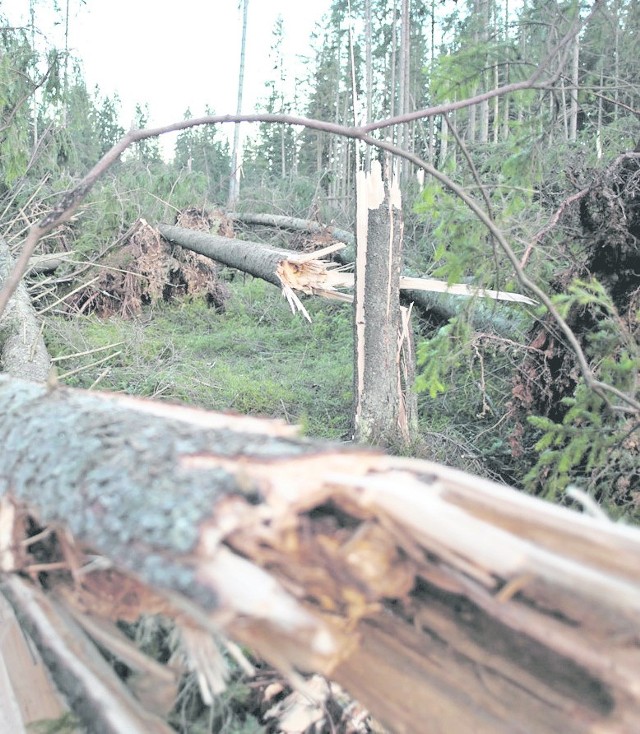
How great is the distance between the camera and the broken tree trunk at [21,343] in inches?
174

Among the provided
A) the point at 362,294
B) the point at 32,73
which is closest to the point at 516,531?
the point at 362,294

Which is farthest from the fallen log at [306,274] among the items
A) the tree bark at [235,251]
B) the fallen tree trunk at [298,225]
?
the fallen tree trunk at [298,225]

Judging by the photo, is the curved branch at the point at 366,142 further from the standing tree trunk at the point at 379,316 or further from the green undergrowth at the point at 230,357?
the standing tree trunk at the point at 379,316

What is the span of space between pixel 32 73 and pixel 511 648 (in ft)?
25.3

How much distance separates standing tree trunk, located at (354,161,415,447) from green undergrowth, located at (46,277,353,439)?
1.48ft

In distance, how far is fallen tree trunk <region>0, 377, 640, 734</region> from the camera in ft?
3.10

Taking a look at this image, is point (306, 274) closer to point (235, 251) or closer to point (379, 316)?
point (379, 316)

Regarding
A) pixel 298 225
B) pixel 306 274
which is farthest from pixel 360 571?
pixel 298 225

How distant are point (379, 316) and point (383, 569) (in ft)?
12.8

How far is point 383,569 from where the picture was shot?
1.09m

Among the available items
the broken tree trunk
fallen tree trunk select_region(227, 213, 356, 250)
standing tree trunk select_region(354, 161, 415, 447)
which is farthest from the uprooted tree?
fallen tree trunk select_region(227, 213, 356, 250)

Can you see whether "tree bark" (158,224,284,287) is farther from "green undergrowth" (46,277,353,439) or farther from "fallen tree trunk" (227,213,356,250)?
"fallen tree trunk" (227,213,356,250)

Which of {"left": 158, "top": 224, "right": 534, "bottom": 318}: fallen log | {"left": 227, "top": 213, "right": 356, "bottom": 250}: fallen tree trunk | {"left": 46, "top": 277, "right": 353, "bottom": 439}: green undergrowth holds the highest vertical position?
{"left": 227, "top": 213, "right": 356, "bottom": 250}: fallen tree trunk

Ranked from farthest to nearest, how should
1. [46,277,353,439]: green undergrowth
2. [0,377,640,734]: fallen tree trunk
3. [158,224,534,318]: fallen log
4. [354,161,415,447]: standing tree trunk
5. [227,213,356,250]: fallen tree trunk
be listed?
[227,213,356,250]: fallen tree trunk, [46,277,353,439]: green undergrowth, [158,224,534,318]: fallen log, [354,161,415,447]: standing tree trunk, [0,377,640,734]: fallen tree trunk
